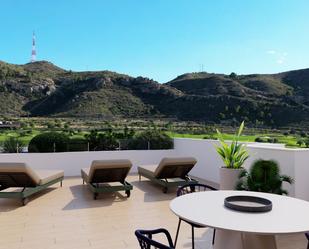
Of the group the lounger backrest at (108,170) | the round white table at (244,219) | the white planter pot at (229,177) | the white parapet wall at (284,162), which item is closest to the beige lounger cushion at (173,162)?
the white parapet wall at (284,162)

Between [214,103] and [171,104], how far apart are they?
14.1 ft

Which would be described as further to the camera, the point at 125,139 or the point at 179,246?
the point at 125,139

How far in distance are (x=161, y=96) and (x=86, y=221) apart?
29.0m

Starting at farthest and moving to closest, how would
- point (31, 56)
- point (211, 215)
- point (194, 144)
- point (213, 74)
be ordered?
point (31, 56) → point (213, 74) → point (194, 144) → point (211, 215)

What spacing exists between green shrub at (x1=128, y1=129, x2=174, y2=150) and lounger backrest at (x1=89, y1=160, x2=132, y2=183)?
4119mm

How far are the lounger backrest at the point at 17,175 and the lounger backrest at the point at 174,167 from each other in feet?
8.34

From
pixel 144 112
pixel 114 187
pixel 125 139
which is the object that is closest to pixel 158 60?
pixel 144 112

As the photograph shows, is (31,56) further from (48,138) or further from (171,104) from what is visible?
(48,138)

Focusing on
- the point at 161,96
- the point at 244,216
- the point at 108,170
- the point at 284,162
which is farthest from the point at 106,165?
the point at 161,96

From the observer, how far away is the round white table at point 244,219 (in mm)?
2279

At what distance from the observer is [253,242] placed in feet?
8.83

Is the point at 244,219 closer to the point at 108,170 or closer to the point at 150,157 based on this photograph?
the point at 108,170

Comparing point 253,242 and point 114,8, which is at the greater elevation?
point 114,8

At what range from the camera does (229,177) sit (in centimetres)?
547
